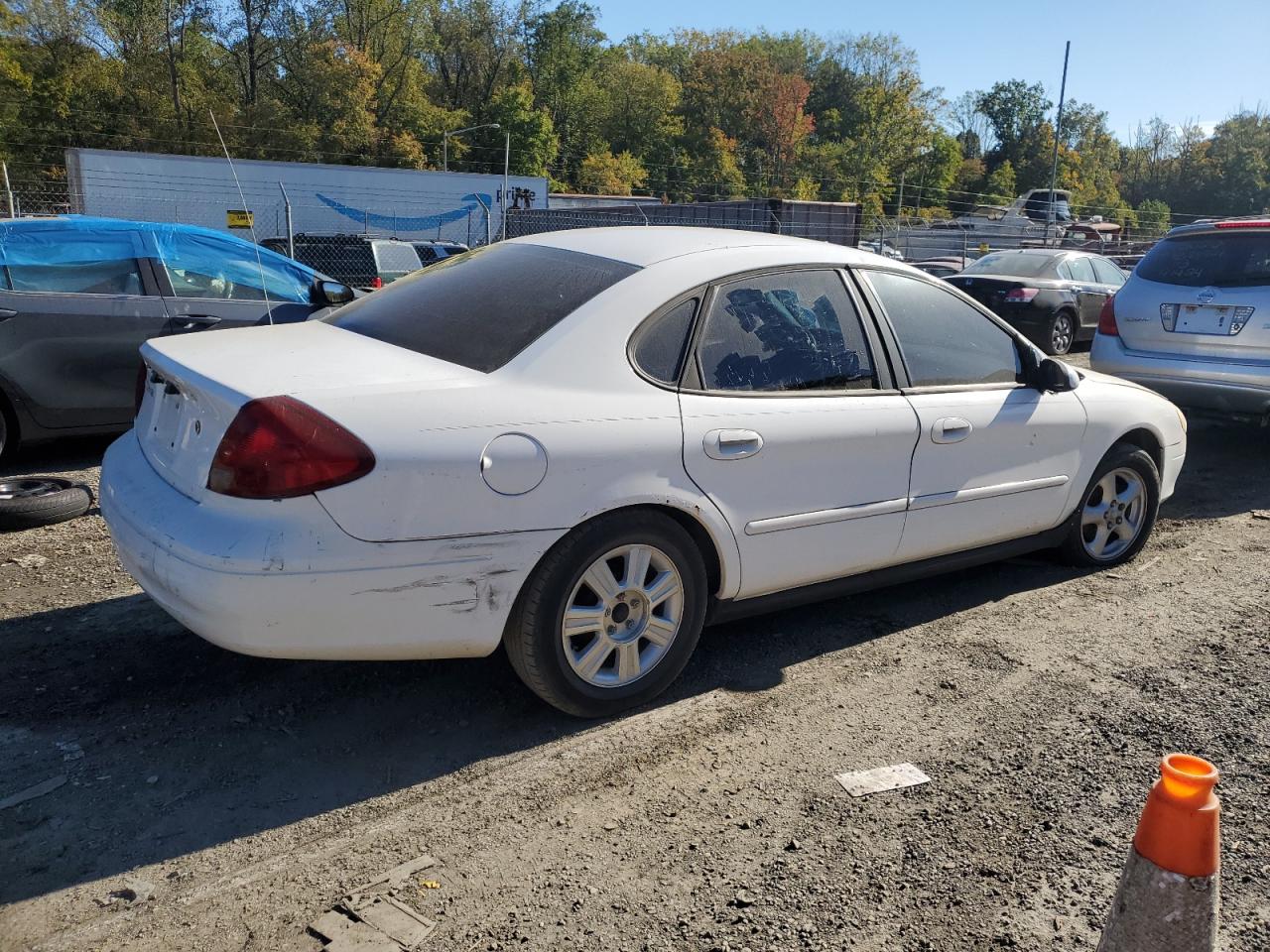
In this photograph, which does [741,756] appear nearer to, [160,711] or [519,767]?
[519,767]

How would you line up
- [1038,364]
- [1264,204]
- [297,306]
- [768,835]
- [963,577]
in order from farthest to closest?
[1264,204]
[297,306]
[963,577]
[1038,364]
[768,835]

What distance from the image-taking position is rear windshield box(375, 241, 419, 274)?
1646cm

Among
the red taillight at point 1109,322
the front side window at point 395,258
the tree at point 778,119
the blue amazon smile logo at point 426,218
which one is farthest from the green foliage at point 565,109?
the red taillight at point 1109,322

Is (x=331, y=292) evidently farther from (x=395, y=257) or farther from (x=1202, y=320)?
(x=395, y=257)

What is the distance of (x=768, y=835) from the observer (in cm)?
281

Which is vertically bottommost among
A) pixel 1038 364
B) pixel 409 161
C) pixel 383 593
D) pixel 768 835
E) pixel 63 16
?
pixel 768 835

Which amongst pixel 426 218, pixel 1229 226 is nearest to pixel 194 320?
pixel 1229 226

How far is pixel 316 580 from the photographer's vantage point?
282cm

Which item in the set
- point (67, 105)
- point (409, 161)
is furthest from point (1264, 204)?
point (67, 105)

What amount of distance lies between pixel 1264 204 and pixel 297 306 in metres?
85.8

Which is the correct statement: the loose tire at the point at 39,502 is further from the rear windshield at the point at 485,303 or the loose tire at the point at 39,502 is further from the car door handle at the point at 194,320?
the rear windshield at the point at 485,303

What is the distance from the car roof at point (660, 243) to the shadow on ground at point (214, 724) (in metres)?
A: 1.54

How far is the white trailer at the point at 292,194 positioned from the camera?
74.8 feet

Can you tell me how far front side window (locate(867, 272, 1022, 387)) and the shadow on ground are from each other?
109 centimetres
